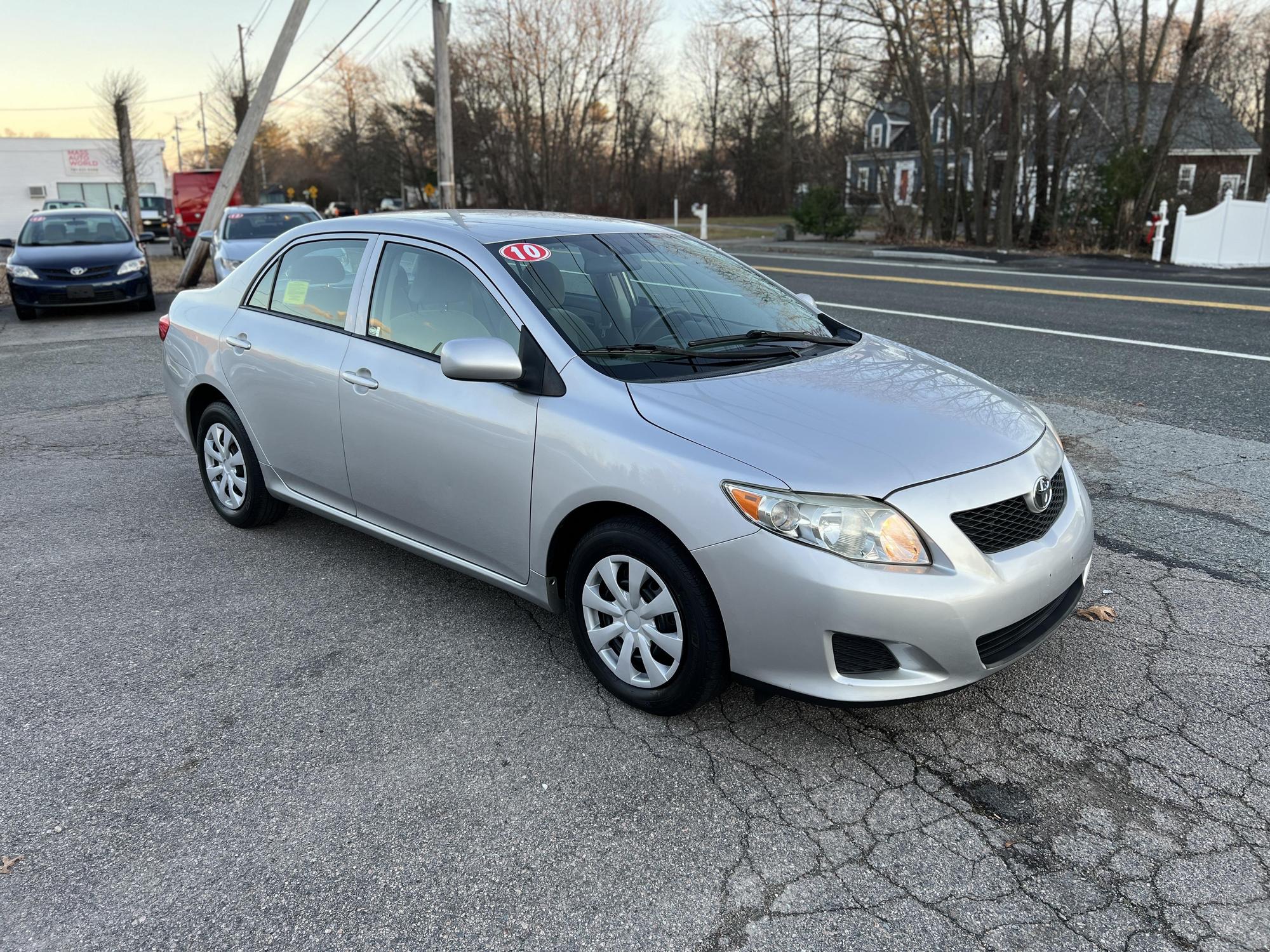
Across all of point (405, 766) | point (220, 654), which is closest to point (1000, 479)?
point (405, 766)

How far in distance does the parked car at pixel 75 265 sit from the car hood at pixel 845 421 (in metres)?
13.3

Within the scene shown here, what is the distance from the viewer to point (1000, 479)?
312 cm

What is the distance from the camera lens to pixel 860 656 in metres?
2.90

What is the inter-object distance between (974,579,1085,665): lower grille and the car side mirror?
1780 mm

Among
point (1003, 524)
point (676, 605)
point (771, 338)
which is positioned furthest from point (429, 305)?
point (1003, 524)

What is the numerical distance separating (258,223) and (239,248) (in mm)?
1046

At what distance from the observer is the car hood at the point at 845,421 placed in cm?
297

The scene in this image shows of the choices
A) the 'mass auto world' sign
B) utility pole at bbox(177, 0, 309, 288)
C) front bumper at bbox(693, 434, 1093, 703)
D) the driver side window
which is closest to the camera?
front bumper at bbox(693, 434, 1093, 703)

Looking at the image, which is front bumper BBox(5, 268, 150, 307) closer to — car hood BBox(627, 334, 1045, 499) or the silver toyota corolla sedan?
the silver toyota corolla sedan

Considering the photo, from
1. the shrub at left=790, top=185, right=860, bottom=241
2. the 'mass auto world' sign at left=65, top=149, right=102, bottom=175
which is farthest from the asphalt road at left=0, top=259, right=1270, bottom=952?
the 'mass auto world' sign at left=65, top=149, right=102, bottom=175

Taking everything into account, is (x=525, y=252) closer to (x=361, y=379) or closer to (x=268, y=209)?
(x=361, y=379)

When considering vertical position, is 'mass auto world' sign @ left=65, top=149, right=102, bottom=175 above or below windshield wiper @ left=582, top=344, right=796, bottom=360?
above

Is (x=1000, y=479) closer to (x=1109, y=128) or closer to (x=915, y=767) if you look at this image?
(x=915, y=767)

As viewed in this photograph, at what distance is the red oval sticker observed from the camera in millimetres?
3875
